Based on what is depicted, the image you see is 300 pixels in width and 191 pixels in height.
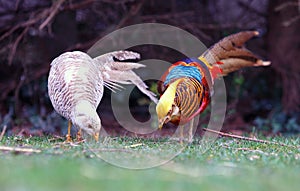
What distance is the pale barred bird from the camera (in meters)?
4.53

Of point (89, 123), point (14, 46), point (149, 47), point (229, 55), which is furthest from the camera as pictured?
point (149, 47)

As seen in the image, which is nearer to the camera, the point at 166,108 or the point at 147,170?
the point at 147,170

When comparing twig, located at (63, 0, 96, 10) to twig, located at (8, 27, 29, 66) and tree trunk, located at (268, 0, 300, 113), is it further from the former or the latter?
tree trunk, located at (268, 0, 300, 113)

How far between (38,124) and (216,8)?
3.71 meters

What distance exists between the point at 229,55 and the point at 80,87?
79.2 inches

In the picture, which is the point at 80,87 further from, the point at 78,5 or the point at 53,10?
the point at 78,5

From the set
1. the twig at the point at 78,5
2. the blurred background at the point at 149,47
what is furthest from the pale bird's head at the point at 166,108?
the twig at the point at 78,5

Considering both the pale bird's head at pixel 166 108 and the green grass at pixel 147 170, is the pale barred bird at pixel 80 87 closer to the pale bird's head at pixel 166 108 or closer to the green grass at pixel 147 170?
the green grass at pixel 147 170

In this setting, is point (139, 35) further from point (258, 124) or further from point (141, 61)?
point (258, 124)

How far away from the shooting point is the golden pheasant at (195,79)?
473 centimetres

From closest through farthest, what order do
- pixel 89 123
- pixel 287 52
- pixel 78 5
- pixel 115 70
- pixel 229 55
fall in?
1. pixel 89 123
2. pixel 115 70
3. pixel 229 55
4. pixel 78 5
5. pixel 287 52

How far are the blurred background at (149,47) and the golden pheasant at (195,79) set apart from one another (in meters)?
2.29

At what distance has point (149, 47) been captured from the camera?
873 centimetres

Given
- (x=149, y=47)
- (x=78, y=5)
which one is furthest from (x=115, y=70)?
(x=149, y=47)
